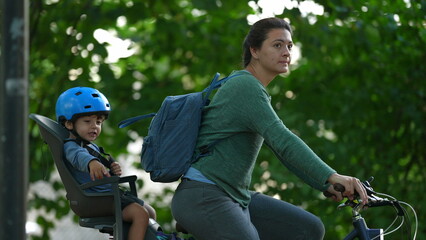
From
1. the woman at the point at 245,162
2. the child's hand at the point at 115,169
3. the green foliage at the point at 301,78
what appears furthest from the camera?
the green foliage at the point at 301,78

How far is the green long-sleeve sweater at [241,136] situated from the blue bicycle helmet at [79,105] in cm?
65

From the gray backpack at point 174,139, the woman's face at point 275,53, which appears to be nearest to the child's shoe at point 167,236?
the gray backpack at point 174,139

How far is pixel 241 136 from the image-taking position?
3.45 meters

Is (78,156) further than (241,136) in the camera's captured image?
Yes

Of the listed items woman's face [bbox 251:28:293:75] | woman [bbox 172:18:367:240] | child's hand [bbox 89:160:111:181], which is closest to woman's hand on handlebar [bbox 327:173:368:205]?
woman [bbox 172:18:367:240]

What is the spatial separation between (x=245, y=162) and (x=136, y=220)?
1.91ft

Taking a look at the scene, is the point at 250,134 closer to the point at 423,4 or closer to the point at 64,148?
the point at 64,148

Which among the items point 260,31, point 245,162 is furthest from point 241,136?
point 260,31

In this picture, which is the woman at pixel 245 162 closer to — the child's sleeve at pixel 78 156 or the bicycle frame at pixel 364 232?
the bicycle frame at pixel 364 232

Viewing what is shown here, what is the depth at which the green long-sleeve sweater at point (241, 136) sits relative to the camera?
332 cm

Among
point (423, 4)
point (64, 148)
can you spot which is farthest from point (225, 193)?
point (423, 4)

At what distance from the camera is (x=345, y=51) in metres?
8.68

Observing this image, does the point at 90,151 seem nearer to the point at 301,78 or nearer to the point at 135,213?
the point at 135,213

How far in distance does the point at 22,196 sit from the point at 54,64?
15.6ft
